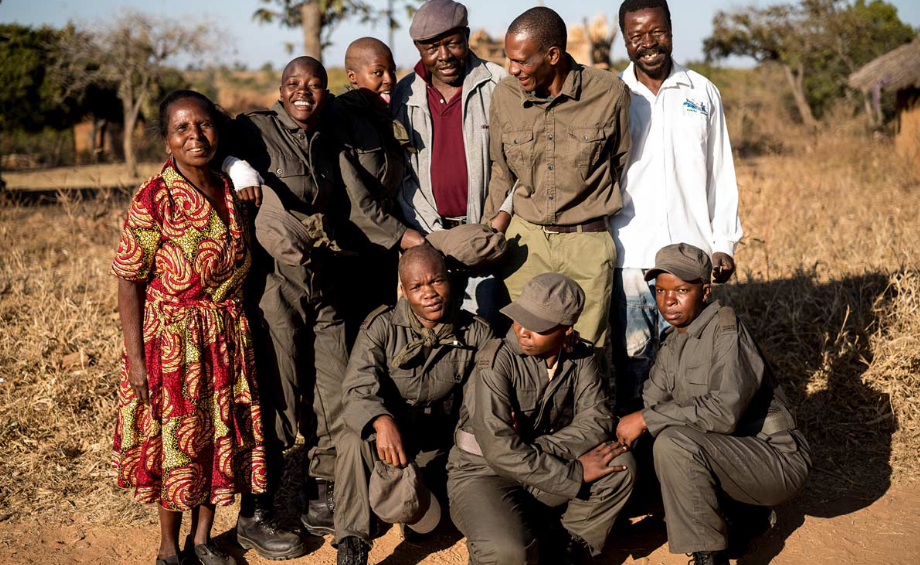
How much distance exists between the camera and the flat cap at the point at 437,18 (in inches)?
141

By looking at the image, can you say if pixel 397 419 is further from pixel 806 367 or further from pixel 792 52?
pixel 792 52

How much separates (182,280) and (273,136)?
778 millimetres

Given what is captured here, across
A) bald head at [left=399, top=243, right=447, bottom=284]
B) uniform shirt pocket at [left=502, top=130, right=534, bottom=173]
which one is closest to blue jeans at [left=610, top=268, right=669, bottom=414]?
uniform shirt pocket at [left=502, top=130, right=534, bottom=173]

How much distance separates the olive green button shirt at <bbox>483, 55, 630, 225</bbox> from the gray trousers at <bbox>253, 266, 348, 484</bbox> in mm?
1053

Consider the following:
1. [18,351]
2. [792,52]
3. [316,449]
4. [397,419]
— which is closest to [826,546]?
[397,419]

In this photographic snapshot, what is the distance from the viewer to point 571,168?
348cm

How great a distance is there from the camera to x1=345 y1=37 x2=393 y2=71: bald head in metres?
3.84

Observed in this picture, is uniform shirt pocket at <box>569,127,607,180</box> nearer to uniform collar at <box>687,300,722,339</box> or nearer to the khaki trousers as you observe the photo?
the khaki trousers

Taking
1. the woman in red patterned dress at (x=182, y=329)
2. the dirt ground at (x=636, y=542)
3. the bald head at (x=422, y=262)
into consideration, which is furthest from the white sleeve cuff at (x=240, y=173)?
the dirt ground at (x=636, y=542)

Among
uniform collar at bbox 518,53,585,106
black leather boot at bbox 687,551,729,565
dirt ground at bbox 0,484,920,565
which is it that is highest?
uniform collar at bbox 518,53,585,106

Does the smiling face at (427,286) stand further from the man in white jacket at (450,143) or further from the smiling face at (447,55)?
the smiling face at (447,55)

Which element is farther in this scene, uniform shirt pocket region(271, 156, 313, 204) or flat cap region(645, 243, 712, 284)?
uniform shirt pocket region(271, 156, 313, 204)

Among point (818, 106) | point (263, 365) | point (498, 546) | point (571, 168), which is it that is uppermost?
point (818, 106)

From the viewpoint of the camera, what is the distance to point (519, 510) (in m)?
3.16
